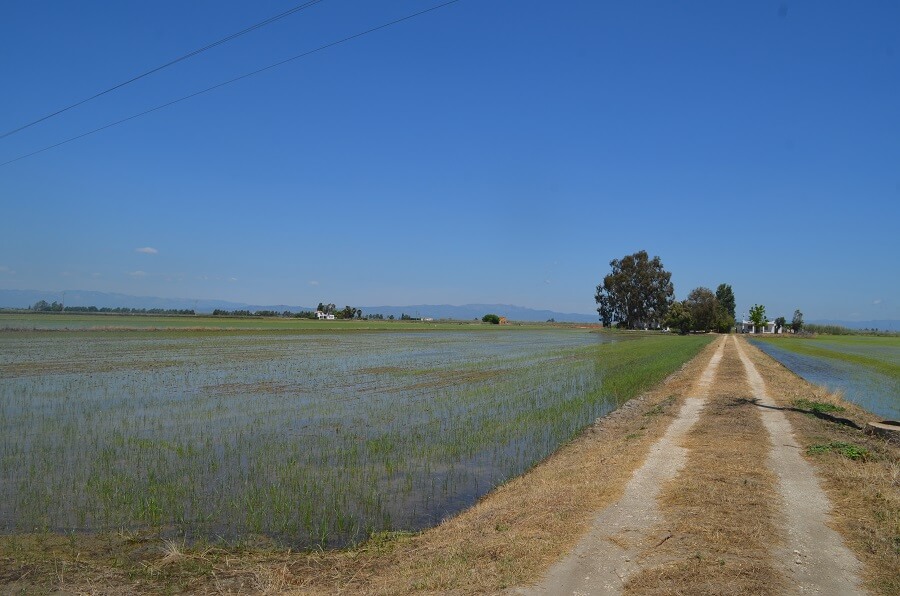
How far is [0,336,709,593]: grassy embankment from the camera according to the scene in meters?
5.71

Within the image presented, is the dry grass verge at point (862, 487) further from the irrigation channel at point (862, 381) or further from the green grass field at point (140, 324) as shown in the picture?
the green grass field at point (140, 324)

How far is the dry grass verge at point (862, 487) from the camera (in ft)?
18.6

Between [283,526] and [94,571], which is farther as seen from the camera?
[283,526]

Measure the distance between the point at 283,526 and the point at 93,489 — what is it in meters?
3.55

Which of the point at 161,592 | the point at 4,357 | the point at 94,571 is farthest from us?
the point at 4,357

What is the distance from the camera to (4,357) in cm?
2947

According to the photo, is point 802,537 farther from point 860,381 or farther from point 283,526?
point 860,381

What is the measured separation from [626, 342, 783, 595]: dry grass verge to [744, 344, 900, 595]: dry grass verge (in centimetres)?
75

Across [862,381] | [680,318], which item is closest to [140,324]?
[862,381]

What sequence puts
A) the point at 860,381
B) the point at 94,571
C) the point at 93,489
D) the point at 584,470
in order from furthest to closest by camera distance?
1. the point at 860,381
2. the point at 584,470
3. the point at 93,489
4. the point at 94,571

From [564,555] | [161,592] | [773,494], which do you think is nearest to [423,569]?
[564,555]

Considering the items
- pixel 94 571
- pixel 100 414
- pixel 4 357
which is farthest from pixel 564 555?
pixel 4 357

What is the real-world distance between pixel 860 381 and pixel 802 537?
2567 cm

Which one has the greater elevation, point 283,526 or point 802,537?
point 802,537
